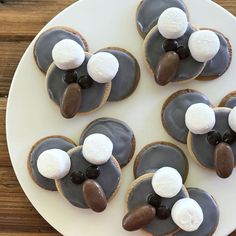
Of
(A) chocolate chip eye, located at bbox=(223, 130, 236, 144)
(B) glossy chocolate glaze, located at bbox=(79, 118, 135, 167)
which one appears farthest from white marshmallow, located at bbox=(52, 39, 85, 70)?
(A) chocolate chip eye, located at bbox=(223, 130, 236, 144)

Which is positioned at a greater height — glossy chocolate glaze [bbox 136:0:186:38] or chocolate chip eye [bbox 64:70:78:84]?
glossy chocolate glaze [bbox 136:0:186:38]

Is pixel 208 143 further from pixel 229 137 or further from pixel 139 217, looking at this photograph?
pixel 139 217

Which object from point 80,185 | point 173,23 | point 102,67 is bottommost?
point 80,185

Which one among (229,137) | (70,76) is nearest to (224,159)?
(229,137)

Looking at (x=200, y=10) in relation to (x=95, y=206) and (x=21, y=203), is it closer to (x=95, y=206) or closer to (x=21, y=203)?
(x=95, y=206)

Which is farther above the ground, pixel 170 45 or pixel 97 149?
pixel 170 45

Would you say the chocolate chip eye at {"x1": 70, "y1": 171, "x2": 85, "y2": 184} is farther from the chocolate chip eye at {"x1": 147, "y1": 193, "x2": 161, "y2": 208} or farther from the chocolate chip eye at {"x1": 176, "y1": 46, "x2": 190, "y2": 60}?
the chocolate chip eye at {"x1": 176, "y1": 46, "x2": 190, "y2": 60}
